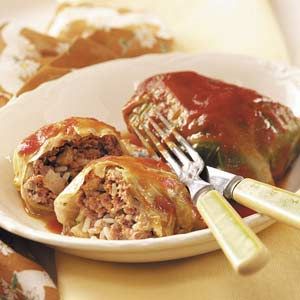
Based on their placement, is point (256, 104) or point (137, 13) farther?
point (137, 13)

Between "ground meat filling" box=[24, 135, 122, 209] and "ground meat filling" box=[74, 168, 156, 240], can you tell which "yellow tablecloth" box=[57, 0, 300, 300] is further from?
"ground meat filling" box=[24, 135, 122, 209]

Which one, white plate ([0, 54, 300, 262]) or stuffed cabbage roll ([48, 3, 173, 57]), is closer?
white plate ([0, 54, 300, 262])

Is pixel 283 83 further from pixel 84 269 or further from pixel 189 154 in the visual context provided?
pixel 84 269

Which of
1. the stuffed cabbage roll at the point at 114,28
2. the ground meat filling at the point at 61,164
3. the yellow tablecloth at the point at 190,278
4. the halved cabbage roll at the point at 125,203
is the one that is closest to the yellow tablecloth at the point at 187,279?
the yellow tablecloth at the point at 190,278

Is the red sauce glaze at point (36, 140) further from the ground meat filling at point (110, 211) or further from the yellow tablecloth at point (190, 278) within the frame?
the yellow tablecloth at point (190, 278)

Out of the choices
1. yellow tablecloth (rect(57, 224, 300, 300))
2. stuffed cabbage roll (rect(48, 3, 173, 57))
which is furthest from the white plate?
stuffed cabbage roll (rect(48, 3, 173, 57))

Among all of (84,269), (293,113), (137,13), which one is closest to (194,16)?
(137,13)
